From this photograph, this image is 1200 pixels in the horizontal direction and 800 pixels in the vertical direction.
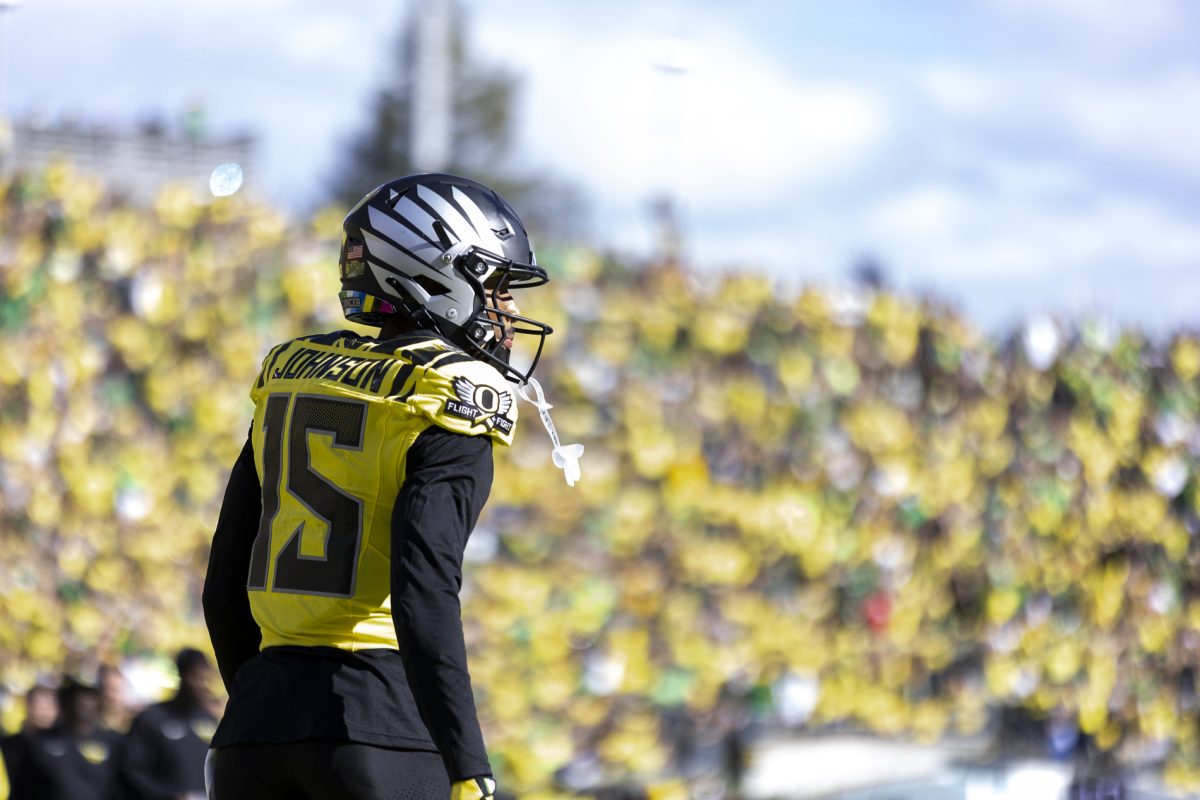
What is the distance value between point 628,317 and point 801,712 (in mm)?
3192

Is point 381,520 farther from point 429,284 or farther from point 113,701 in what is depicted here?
point 113,701

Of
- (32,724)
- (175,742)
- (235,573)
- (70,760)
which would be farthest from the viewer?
(32,724)

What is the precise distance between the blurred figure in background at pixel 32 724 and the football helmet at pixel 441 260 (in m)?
5.27

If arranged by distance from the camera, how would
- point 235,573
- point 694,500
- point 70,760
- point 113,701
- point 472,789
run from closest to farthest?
point 472,789, point 235,573, point 70,760, point 113,701, point 694,500

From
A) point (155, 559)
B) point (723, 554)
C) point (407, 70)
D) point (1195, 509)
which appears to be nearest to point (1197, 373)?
point (1195, 509)

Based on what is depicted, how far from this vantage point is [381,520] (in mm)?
2908

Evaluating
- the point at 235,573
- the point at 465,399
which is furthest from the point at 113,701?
the point at 465,399

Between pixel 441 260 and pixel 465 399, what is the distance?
1.06 feet

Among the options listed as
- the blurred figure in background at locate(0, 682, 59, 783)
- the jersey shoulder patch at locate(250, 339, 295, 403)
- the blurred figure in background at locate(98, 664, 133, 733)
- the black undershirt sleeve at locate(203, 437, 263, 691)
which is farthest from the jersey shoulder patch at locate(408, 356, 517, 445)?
the blurred figure in background at locate(98, 664, 133, 733)

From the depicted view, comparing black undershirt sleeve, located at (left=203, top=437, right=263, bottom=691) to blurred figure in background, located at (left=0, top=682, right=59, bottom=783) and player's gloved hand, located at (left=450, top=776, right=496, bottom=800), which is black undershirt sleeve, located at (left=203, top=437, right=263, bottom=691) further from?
blurred figure in background, located at (left=0, top=682, right=59, bottom=783)

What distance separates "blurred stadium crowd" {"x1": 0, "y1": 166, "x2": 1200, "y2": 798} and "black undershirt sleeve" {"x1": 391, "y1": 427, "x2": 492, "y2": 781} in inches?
300

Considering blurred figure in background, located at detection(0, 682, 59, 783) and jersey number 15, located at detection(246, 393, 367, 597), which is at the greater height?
jersey number 15, located at detection(246, 393, 367, 597)

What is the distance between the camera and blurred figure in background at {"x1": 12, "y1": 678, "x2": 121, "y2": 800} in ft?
24.9

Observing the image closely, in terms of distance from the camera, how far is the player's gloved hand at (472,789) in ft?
8.88
